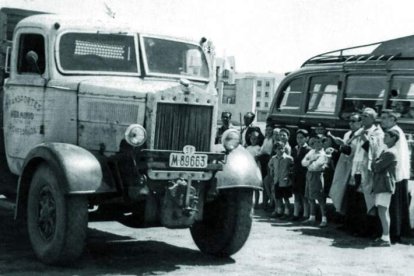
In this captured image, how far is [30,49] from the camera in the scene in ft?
27.5

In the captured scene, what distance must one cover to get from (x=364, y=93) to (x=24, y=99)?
5818 millimetres

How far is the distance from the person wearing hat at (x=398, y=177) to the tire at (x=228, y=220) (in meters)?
2.45

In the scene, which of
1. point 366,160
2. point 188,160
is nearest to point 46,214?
point 188,160

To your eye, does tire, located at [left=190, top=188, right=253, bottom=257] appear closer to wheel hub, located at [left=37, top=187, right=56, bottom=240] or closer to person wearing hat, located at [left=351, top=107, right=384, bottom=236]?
wheel hub, located at [left=37, top=187, right=56, bottom=240]

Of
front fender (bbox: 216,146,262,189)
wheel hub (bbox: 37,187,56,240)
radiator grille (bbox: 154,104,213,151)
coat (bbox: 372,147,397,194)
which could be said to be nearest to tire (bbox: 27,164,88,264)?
wheel hub (bbox: 37,187,56,240)

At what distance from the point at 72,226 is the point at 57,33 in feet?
Result: 7.55

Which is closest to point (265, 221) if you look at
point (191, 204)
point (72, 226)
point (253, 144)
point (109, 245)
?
point (253, 144)

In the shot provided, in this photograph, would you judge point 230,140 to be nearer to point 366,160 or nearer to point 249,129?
point 366,160

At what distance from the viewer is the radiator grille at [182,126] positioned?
23.4 feet

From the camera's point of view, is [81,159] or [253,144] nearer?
[81,159]

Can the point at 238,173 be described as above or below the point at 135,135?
below

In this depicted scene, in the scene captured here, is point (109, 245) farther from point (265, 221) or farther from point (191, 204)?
point (265, 221)

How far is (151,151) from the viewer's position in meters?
7.01

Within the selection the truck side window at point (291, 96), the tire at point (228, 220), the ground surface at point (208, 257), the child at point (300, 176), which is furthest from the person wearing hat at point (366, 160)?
the truck side window at point (291, 96)
